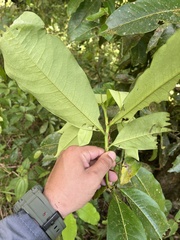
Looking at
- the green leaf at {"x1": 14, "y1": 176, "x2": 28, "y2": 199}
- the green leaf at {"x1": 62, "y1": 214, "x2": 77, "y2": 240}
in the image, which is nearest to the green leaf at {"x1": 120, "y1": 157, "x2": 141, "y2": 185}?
the green leaf at {"x1": 62, "y1": 214, "x2": 77, "y2": 240}

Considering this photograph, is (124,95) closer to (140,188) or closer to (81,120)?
(81,120)

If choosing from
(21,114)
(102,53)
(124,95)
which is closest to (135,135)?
(124,95)

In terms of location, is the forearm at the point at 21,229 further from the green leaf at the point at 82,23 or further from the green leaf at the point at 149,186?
the green leaf at the point at 82,23

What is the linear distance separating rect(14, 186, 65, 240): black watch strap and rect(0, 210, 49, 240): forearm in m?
0.01

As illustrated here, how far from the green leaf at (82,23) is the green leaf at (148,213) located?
1.43 ft

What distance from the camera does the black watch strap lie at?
0.76 meters

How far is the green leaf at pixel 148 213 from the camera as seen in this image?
76 cm

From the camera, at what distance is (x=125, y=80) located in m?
1.10

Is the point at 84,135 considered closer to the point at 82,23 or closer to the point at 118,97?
the point at 118,97

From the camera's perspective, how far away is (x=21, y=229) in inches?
30.3

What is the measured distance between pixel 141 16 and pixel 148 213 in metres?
0.42

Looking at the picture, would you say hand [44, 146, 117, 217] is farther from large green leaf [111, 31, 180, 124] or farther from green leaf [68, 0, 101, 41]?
green leaf [68, 0, 101, 41]

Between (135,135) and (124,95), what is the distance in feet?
0.28

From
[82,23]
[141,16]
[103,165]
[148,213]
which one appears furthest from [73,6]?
[148,213]
